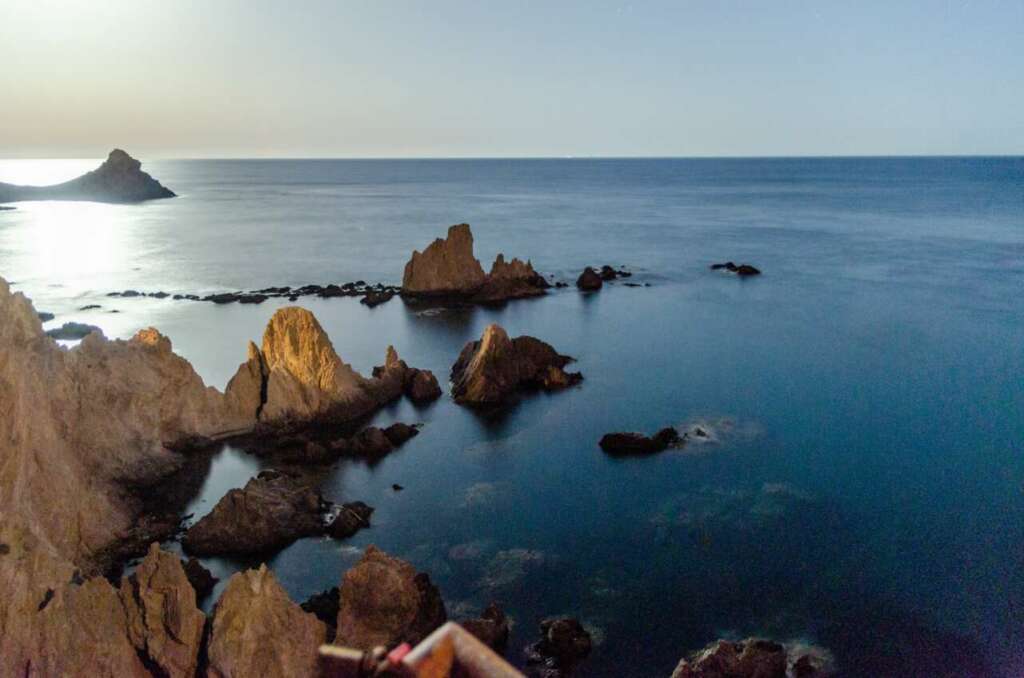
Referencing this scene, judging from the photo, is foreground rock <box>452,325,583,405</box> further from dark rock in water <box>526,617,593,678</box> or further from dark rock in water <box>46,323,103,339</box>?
dark rock in water <box>46,323,103,339</box>

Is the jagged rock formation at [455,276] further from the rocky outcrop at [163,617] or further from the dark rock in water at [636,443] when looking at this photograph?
the rocky outcrop at [163,617]

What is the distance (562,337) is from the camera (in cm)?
6681

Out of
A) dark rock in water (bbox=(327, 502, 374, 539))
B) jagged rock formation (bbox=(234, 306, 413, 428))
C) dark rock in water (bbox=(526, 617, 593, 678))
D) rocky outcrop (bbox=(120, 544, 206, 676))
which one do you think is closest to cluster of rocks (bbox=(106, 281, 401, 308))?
jagged rock formation (bbox=(234, 306, 413, 428))

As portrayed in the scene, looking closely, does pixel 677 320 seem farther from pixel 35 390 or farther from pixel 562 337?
pixel 35 390

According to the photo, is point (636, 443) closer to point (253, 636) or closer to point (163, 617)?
point (253, 636)

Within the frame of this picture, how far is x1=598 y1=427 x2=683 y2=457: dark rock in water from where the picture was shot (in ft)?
137

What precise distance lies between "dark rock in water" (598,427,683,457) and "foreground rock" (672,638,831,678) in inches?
684

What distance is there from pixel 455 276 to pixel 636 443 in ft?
151

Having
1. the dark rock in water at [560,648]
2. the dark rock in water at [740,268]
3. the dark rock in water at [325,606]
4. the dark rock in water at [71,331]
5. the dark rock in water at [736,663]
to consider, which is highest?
the dark rock in water at [740,268]

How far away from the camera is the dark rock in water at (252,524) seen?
3159 cm

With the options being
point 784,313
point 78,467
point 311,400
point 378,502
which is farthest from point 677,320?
point 78,467

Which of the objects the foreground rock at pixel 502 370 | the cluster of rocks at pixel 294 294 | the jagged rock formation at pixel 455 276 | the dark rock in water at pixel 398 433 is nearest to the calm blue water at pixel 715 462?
the dark rock in water at pixel 398 433

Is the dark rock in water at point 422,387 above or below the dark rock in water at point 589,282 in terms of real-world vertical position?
below

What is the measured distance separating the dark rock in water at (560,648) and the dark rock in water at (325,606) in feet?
22.0
